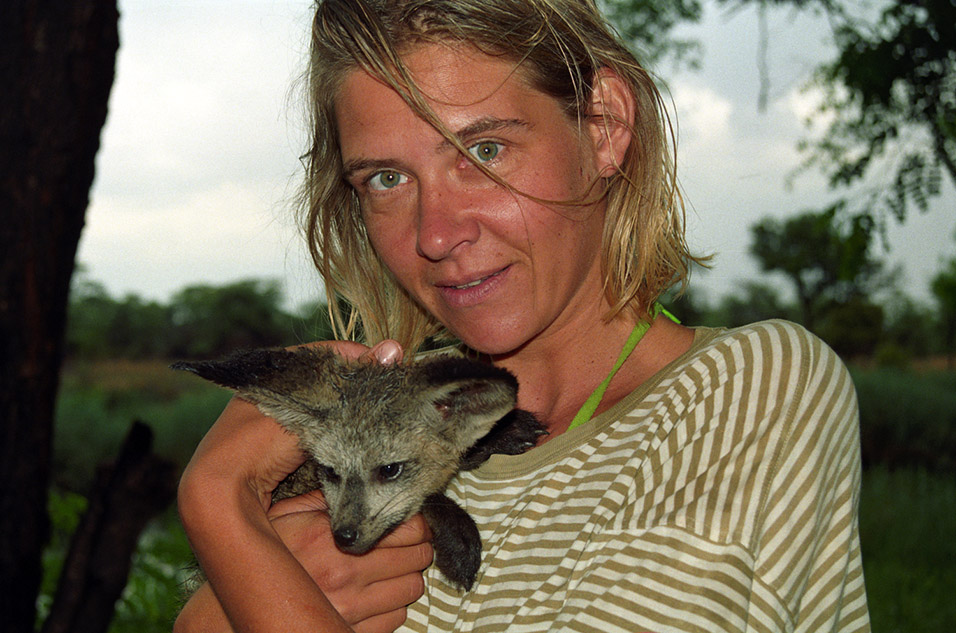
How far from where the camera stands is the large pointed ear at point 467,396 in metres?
2.23

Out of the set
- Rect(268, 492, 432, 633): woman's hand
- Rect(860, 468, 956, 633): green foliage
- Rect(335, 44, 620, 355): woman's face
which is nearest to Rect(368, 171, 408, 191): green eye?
Rect(335, 44, 620, 355): woman's face

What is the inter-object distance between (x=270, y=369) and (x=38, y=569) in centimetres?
295

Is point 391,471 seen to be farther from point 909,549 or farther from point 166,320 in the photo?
point 166,320

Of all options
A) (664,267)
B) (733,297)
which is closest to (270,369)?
(664,267)

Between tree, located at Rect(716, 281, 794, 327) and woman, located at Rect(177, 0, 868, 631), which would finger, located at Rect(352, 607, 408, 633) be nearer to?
woman, located at Rect(177, 0, 868, 631)

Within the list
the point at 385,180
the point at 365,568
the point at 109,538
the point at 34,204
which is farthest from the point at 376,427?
the point at 109,538

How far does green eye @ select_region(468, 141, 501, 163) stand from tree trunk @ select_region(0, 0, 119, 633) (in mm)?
3078

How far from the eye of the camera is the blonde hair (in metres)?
2.21

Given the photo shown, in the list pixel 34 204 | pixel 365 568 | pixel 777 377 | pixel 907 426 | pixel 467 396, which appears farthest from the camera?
pixel 907 426

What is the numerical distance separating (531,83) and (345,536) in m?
1.46

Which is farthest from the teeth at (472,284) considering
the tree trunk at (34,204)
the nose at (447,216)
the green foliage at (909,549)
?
the green foliage at (909,549)

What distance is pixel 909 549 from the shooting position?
751 cm

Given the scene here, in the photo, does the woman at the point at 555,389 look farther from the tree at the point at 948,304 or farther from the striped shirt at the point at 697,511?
the tree at the point at 948,304

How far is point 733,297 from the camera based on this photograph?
542 inches
